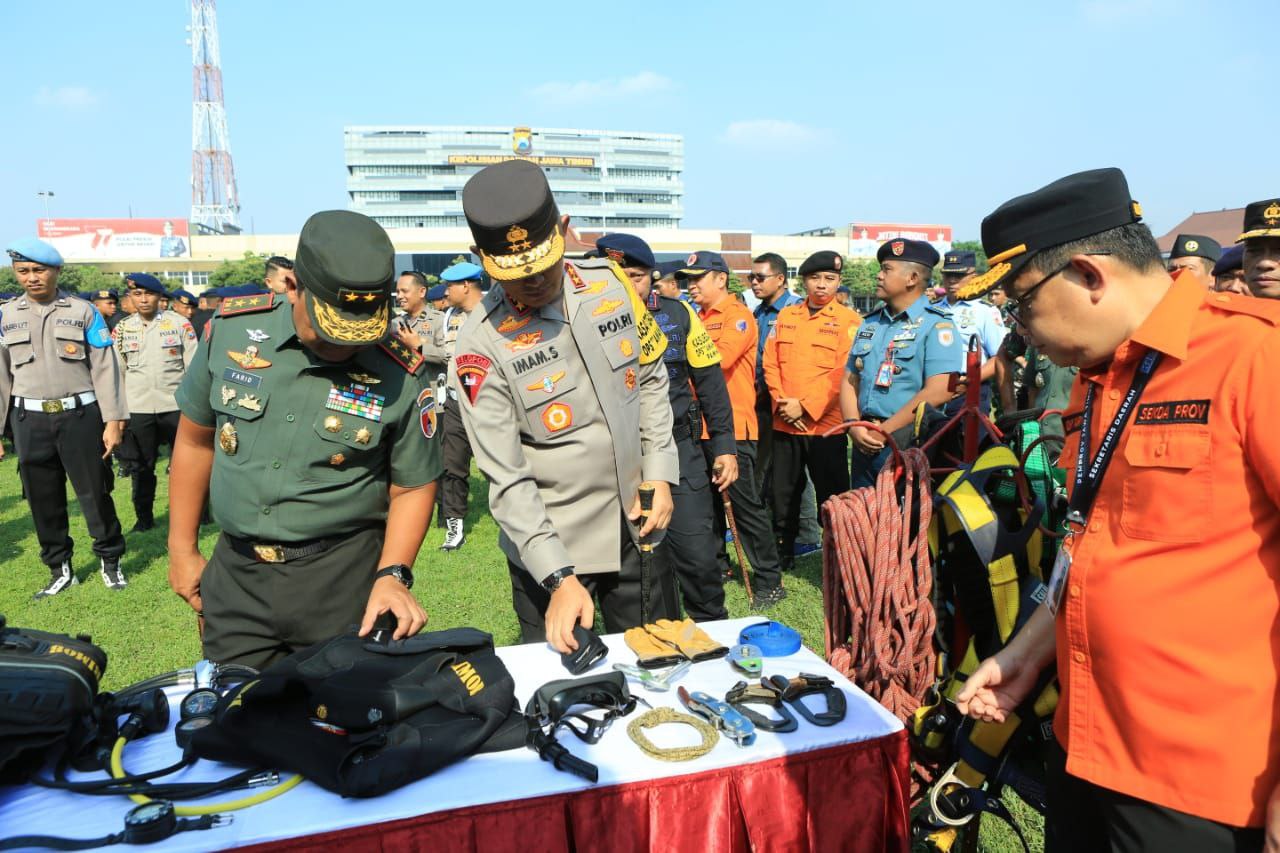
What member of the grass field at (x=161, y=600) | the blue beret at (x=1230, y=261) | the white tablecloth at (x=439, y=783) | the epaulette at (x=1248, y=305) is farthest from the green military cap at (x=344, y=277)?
the blue beret at (x=1230, y=261)

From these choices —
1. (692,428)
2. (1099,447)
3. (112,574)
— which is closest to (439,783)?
(1099,447)

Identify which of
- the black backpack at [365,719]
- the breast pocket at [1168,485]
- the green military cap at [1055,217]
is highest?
the green military cap at [1055,217]

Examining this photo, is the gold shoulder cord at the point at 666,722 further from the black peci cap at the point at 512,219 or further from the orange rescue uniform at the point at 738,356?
the orange rescue uniform at the point at 738,356

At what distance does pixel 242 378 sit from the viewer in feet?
7.47

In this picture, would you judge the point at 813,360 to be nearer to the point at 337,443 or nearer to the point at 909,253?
the point at 909,253

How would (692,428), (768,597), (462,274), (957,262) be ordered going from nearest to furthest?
(692,428) < (768,597) < (462,274) < (957,262)

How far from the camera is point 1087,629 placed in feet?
4.44

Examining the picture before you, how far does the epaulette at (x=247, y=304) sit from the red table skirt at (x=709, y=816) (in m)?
1.63

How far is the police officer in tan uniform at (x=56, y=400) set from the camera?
5086mm

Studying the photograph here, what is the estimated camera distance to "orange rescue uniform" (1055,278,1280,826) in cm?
115

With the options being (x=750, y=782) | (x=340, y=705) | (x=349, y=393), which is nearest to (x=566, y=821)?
(x=750, y=782)

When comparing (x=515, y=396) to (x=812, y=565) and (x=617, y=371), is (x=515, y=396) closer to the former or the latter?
(x=617, y=371)

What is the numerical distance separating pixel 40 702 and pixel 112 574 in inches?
190

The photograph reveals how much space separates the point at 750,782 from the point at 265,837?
38.4 inches
